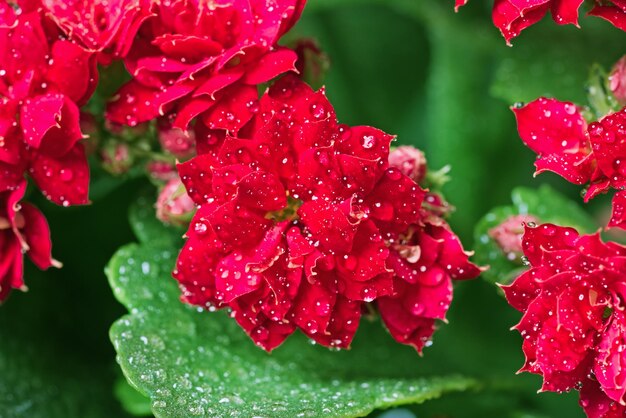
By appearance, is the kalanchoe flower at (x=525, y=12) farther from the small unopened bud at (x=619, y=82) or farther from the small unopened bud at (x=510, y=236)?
the small unopened bud at (x=510, y=236)

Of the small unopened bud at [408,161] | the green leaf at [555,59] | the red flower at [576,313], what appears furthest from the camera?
the green leaf at [555,59]

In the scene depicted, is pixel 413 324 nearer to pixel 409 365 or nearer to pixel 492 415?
pixel 409 365

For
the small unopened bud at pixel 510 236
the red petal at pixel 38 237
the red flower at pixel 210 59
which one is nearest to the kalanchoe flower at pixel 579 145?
the small unopened bud at pixel 510 236

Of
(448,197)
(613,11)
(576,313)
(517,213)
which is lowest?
(448,197)

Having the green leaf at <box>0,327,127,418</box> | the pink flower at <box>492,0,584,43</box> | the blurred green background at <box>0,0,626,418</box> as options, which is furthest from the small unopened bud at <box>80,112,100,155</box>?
the pink flower at <box>492,0,584,43</box>

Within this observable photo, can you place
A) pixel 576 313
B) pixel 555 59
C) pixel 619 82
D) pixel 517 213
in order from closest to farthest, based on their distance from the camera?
1. pixel 576 313
2. pixel 619 82
3. pixel 517 213
4. pixel 555 59

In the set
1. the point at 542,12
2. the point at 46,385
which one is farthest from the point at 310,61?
the point at 46,385

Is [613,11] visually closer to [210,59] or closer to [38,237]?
[210,59]
